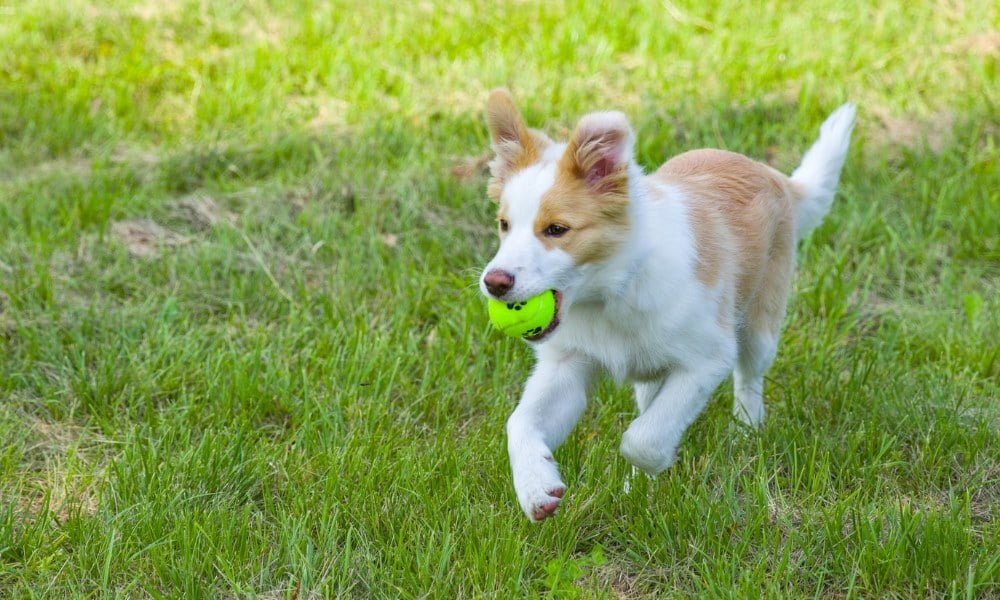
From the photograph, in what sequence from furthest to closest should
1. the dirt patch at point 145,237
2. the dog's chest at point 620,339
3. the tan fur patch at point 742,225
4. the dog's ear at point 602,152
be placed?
1. the dirt patch at point 145,237
2. the tan fur patch at point 742,225
3. the dog's chest at point 620,339
4. the dog's ear at point 602,152

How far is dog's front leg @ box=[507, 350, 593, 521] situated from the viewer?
334 cm

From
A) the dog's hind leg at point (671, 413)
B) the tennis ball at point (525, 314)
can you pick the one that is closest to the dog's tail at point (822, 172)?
the dog's hind leg at point (671, 413)

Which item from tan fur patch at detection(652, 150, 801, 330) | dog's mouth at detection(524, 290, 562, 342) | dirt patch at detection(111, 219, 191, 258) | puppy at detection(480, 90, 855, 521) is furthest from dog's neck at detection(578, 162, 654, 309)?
dirt patch at detection(111, 219, 191, 258)

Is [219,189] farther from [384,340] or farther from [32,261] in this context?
[384,340]

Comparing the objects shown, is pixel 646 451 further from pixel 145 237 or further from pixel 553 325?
pixel 145 237

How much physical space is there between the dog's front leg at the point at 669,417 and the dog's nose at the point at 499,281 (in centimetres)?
68

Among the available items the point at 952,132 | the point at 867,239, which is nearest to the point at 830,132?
the point at 867,239

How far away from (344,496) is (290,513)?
18 centimetres

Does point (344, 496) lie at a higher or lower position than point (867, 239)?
higher

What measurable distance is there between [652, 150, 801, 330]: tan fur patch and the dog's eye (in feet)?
1.85

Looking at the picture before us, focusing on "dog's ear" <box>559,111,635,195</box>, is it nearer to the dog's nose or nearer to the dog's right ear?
the dog's right ear

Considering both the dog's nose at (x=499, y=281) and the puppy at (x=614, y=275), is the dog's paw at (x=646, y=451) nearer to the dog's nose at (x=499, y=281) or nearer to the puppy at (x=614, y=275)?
the puppy at (x=614, y=275)

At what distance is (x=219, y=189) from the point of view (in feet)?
20.5

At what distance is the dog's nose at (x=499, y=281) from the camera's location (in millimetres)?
3295
